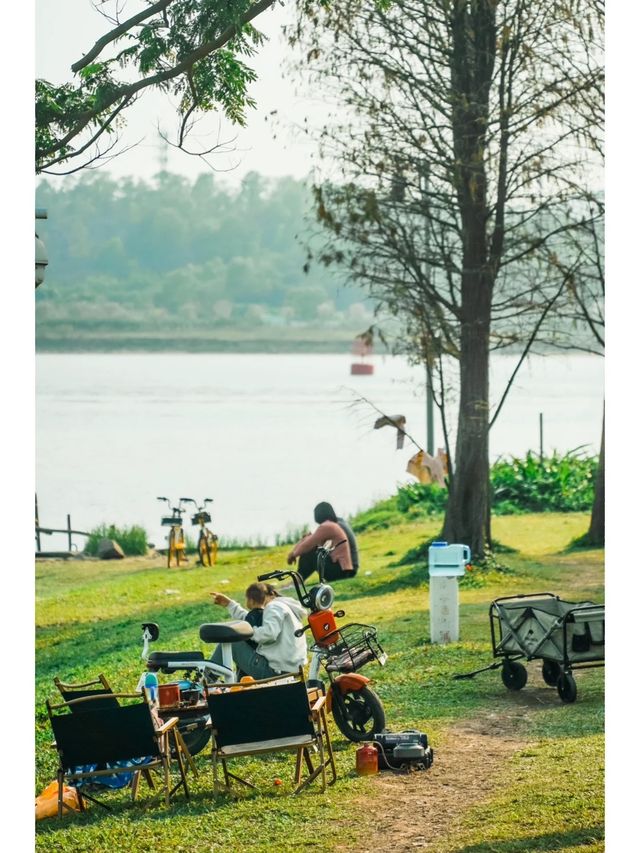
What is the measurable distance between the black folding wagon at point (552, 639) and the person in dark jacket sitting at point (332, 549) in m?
2.22

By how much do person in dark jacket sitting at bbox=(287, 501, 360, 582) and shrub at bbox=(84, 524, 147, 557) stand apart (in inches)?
198

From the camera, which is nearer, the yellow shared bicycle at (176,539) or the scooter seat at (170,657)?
the scooter seat at (170,657)

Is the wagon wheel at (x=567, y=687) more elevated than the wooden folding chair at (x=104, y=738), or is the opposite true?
the wooden folding chair at (x=104, y=738)

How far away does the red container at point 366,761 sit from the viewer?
17.7 ft

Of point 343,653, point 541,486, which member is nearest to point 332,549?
point 343,653

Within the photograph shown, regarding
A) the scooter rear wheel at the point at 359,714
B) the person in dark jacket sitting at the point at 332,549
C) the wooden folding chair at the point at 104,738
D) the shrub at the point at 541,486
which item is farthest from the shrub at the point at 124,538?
the wooden folding chair at the point at 104,738

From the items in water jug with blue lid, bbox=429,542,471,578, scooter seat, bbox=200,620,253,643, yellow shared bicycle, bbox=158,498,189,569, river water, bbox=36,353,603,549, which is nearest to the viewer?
scooter seat, bbox=200,620,253,643

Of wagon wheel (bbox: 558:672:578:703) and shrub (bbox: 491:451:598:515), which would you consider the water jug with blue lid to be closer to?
wagon wheel (bbox: 558:672:578:703)

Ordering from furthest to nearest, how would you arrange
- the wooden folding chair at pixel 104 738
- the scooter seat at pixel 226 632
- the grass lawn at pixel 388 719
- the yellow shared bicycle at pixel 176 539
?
the yellow shared bicycle at pixel 176 539
the scooter seat at pixel 226 632
the wooden folding chair at pixel 104 738
the grass lawn at pixel 388 719

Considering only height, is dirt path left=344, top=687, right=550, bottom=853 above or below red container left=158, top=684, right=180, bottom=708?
below

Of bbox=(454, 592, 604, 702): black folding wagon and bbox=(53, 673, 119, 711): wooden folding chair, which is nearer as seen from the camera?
bbox=(53, 673, 119, 711): wooden folding chair

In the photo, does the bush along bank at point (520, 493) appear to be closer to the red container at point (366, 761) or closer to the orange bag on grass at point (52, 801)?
the red container at point (366, 761)

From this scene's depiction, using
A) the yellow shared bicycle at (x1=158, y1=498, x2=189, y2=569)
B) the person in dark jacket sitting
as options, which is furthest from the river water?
the person in dark jacket sitting

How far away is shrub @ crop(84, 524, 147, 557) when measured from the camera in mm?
14320
